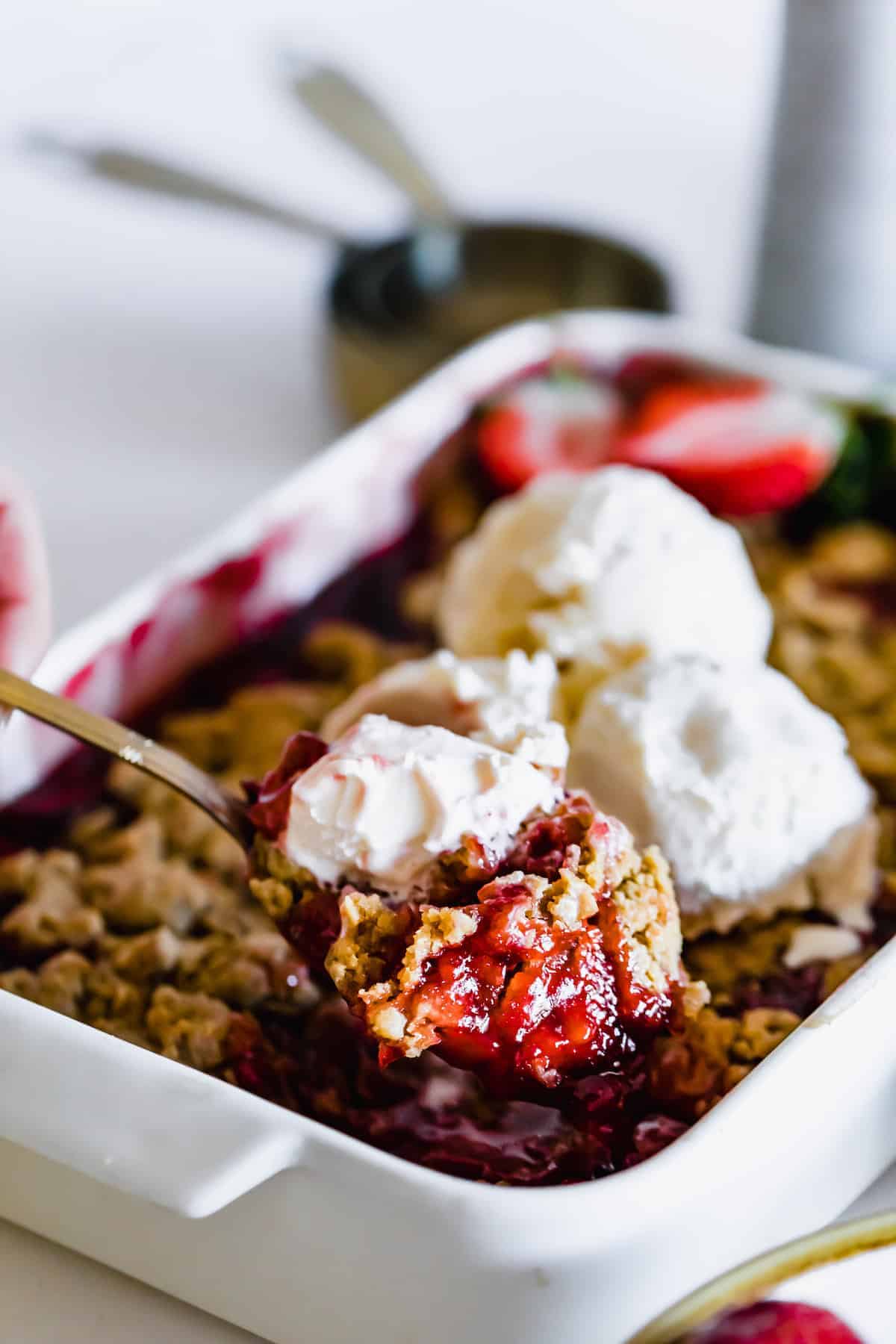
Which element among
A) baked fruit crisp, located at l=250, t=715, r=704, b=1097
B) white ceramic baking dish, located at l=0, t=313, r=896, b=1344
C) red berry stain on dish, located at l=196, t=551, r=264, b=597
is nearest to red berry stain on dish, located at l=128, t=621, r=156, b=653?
red berry stain on dish, located at l=196, t=551, r=264, b=597

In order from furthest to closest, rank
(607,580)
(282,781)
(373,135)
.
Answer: (373,135)
(607,580)
(282,781)

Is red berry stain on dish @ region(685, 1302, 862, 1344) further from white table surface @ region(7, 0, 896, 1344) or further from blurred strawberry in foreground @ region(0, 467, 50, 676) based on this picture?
white table surface @ region(7, 0, 896, 1344)

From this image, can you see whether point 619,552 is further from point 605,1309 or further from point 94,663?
point 605,1309

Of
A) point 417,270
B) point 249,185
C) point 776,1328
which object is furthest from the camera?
point 249,185

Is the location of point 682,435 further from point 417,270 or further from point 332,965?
point 332,965

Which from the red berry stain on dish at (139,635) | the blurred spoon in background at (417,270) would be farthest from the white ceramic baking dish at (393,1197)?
the blurred spoon in background at (417,270)

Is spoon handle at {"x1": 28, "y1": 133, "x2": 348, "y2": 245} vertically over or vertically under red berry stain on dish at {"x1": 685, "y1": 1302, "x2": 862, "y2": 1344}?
over

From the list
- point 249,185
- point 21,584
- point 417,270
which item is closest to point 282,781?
point 21,584
